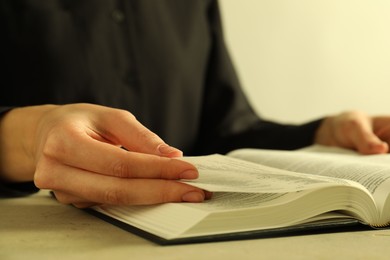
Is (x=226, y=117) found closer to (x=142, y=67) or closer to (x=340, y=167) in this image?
(x=142, y=67)

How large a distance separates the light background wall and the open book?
3.81ft

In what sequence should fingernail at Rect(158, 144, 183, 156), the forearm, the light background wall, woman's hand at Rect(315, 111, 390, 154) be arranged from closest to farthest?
fingernail at Rect(158, 144, 183, 156) → the forearm → woman's hand at Rect(315, 111, 390, 154) → the light background wall

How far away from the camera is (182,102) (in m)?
1.24

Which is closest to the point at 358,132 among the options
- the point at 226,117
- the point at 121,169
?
the point at 226,117

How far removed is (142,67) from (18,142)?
20.1 inches

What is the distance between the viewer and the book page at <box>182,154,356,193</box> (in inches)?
18.8

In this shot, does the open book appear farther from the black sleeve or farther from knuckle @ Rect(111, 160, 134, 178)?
the black sleeve

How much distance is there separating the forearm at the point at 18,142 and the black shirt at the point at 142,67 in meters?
0.34

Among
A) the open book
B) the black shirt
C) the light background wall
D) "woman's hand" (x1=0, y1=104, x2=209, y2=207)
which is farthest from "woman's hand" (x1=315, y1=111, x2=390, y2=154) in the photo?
the light background wall

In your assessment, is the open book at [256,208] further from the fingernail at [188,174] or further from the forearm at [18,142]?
the forearm at [18,142]

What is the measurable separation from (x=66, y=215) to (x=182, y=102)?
688 millimetres

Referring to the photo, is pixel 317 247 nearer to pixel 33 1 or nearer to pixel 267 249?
pixel 267 249

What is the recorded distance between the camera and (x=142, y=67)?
47.0 inches

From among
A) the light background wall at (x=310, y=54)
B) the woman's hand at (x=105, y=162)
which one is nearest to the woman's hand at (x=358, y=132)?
the woman's hand at (x=105, y=162)
